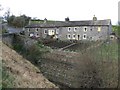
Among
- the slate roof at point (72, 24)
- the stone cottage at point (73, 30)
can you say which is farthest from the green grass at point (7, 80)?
the slate roof at point (72, 24)

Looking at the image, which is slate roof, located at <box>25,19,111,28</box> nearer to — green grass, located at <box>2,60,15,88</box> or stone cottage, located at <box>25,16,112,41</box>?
stone cottage, located at <box>25,16,112,41</box>

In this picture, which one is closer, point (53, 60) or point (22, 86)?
point (22, 86)

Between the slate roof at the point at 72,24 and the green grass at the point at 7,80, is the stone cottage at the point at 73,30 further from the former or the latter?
the green grass at the point at 7,80

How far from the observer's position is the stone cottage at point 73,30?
41.0m

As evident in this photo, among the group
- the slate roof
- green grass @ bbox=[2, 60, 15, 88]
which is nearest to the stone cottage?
the slate roof

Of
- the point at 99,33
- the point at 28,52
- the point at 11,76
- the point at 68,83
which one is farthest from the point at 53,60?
the point at 11,76

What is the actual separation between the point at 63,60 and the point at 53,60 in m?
1.40

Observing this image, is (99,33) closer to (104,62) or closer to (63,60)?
(63,60)

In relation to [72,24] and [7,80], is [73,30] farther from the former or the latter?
[7,80]

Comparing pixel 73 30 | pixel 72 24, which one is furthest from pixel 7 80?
pixel 72 24

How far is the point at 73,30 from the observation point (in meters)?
42.7

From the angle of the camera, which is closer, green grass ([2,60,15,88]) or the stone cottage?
green grass ([2,60,15,88])

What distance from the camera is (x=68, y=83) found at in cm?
2405

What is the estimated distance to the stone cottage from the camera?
1614 inches
